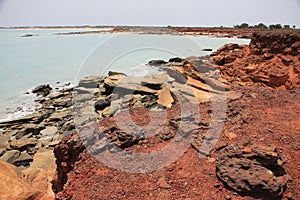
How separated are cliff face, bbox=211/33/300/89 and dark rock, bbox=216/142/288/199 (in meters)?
8.16

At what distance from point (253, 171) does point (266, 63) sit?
421 inches

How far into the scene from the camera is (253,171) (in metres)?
4.07

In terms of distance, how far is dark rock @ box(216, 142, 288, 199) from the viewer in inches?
153

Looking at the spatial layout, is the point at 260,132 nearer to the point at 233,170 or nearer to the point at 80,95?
the point at 233,170

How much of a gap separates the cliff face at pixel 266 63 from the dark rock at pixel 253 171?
26.8 feet

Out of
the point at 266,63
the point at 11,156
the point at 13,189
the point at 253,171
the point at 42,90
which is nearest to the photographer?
the point at 253,171

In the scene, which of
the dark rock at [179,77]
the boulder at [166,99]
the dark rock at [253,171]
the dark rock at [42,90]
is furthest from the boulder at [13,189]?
the dark rock at [42,90]

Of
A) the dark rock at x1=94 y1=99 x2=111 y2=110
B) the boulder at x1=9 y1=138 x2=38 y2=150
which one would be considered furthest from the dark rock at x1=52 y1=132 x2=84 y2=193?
the dark rock at x1=94 y1=99 x2=111 y2=110

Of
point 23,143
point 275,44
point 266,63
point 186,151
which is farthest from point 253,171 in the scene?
point 275,44

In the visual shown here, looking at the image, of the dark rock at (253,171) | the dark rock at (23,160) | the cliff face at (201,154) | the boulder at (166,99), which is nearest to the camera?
the dark rock at (253,171)

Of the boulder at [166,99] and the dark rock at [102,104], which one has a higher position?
the boulder at [166,99]

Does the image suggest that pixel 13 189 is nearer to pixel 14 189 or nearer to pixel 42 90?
pixel 14 189

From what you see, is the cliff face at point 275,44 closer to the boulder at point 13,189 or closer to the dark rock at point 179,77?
the dark rock at point 179,77

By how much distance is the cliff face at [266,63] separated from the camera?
12.1 m
